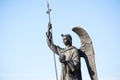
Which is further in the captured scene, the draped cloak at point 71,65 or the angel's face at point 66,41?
the angel's face at point 66,41

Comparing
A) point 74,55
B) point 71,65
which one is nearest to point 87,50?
point 74,55

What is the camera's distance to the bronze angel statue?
14891mm

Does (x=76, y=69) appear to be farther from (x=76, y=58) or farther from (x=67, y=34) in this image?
(x=67, y=34)

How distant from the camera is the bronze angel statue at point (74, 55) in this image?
14.9 meters

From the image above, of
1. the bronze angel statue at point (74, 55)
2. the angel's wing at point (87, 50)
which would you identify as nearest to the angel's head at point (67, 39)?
the bronze angel statue at point (74, 55)

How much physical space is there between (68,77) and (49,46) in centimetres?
150

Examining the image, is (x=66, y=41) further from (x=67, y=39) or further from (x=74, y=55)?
(x=74, y=55)

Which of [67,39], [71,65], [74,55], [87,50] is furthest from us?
[87,50]

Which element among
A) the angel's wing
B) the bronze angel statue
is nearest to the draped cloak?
the bronze angel statue

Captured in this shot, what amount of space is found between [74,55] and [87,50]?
0.70 m

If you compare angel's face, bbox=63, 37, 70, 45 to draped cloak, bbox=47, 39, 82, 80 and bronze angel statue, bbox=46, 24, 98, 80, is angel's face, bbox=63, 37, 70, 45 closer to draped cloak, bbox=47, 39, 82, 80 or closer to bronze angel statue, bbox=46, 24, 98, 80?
bronze angel statue, bbox=46, 24, 98, 80

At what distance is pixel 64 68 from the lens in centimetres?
1501

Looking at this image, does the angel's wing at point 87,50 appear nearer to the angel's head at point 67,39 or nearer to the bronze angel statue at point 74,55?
the bronze angel statue at point 74,55

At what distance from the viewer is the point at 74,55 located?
15.2m
